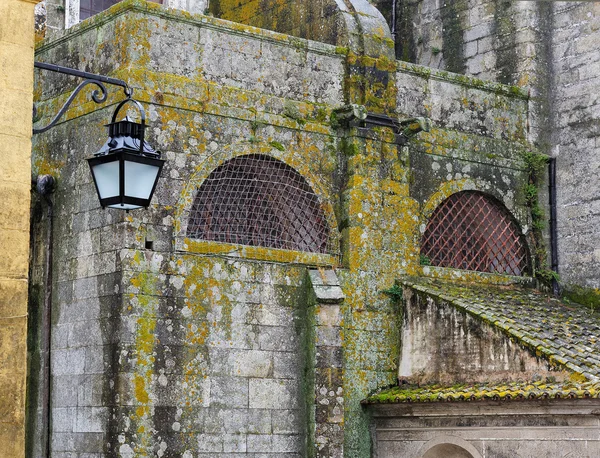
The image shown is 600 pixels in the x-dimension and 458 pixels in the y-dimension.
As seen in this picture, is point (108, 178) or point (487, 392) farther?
point (487, 392)

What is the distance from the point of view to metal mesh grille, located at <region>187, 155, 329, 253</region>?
1235 centimetres

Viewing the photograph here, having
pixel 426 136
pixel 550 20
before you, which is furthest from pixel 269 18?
pixel 550 20

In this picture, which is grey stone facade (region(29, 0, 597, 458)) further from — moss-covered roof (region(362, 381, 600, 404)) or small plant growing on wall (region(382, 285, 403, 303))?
moss-covered roof (region(362, 381, 600, 404))

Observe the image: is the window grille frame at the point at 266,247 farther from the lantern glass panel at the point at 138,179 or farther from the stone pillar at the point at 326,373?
the lantern glass panel at the point at 138,179

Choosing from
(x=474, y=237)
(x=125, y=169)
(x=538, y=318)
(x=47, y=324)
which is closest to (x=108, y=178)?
(x=125, y=169)

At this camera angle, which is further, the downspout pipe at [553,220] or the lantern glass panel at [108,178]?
the downspout pipe at [553,220]

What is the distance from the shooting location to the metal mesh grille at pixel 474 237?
46.3ft

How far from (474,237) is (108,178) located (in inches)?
296

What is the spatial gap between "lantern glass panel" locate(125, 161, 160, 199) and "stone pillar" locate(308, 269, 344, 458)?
4.82 m

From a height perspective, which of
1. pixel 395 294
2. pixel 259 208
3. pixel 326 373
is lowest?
pixel 326 373

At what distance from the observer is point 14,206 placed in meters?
6.69

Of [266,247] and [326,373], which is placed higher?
[266,247]

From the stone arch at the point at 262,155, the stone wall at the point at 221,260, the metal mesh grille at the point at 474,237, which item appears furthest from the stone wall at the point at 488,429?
the metal mesh grille at the point at 474,237

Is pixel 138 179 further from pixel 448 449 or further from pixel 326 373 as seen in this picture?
pixel 448 449
